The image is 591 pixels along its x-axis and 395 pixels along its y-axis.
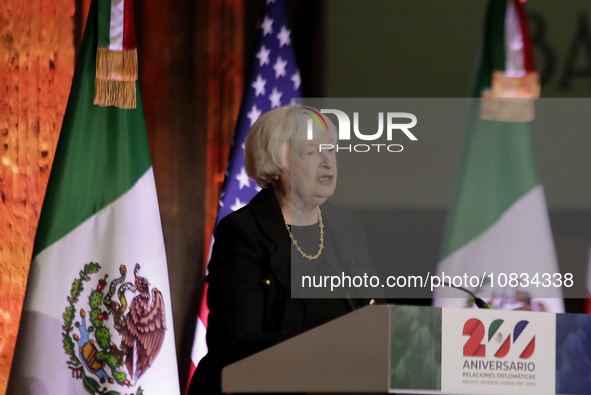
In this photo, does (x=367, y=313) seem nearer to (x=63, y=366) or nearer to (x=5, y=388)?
(x=63, y=366)

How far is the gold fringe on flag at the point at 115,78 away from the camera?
2.40 m

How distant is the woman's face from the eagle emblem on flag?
1.06m

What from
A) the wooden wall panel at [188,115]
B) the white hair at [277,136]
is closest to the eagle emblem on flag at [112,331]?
the wooden wall panel at [188,115]

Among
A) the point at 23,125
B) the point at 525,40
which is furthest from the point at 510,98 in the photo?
the point at 23,125

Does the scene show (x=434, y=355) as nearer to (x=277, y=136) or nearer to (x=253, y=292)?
(x=253, y=292)

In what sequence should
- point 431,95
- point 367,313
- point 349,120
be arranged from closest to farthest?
point 367,313 < point 349,120 < point 431,95

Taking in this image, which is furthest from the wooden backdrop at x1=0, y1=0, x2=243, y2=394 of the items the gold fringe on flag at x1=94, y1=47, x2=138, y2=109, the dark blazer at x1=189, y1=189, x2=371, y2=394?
the dark blazer at x1=189, y1=189, x2=371, y2=394

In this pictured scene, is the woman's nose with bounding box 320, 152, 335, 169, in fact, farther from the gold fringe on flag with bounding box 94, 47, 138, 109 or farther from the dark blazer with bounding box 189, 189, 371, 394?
the gold fringe on flag with bounding box 94, 47, 138, 109

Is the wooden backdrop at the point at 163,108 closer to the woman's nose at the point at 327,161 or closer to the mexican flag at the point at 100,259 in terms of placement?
the mexican flag at the point at 100,259

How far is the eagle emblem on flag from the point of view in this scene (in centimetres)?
232

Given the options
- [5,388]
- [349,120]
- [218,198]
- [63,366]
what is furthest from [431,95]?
[5,388]

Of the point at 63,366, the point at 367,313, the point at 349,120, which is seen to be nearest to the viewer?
the point at 367,313

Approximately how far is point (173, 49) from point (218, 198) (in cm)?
74

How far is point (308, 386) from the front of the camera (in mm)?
940
